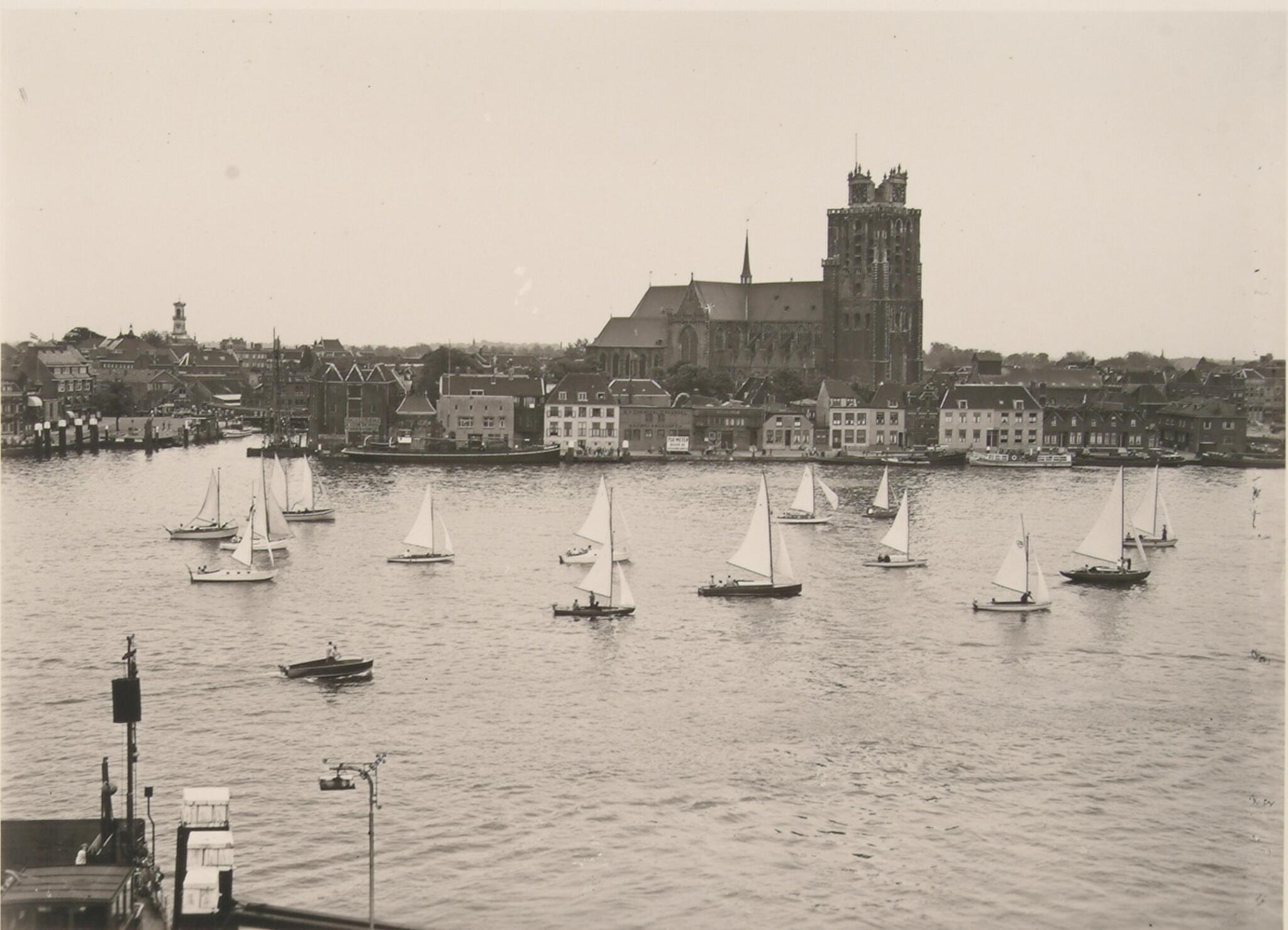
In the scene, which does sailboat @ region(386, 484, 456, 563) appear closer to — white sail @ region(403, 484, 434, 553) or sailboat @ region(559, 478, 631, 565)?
white sail @ region(403, 484, 434, 553)

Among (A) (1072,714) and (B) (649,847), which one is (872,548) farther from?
(B) (649,847)

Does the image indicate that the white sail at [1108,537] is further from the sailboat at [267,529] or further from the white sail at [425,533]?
the sailboat at [267,529]

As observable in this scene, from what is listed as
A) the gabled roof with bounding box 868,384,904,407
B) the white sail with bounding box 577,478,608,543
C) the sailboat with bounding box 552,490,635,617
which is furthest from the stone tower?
the sailboat with bounding box 552,490,635,617

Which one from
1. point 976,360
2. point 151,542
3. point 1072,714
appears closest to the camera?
point 1072,714

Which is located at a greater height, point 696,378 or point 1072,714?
point 696,378

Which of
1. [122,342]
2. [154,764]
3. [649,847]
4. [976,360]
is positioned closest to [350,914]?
[649,847]

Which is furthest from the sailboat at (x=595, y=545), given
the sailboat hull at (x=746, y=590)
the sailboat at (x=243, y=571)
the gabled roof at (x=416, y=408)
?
the gabled roof at (x=416, y=408)
